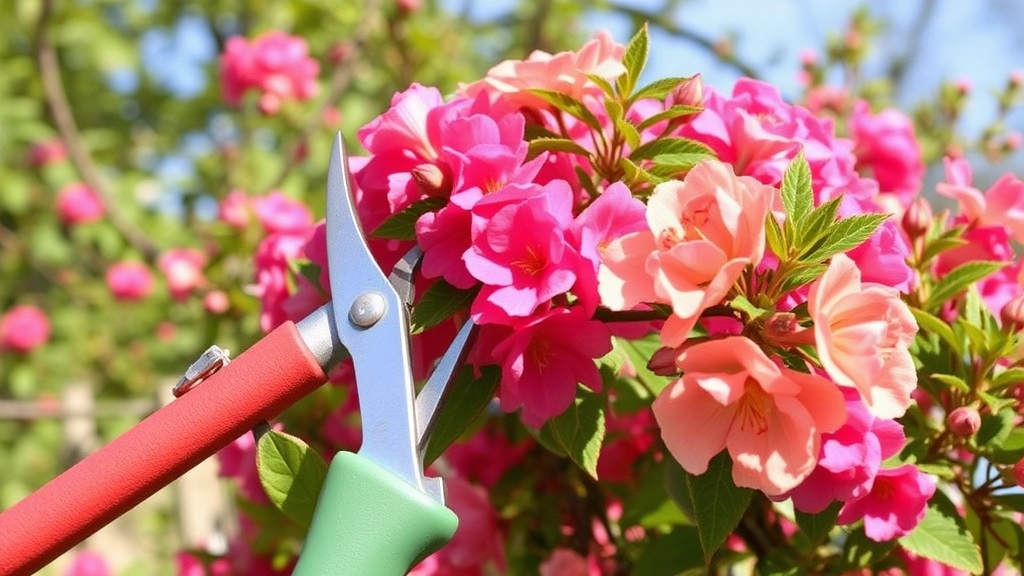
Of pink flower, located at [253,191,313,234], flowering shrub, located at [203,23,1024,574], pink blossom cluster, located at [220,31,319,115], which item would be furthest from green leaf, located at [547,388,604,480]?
pink blossom cluster, located at [220,31,319,115]

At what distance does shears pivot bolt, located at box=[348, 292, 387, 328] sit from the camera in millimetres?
604

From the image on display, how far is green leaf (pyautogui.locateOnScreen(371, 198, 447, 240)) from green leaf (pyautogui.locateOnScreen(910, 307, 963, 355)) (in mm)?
340

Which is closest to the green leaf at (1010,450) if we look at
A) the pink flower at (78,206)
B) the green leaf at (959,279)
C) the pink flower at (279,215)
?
the green leaf at (959,279)

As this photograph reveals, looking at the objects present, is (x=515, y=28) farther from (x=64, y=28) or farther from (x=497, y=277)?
(x=497, y=277)

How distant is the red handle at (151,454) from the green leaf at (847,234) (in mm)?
301

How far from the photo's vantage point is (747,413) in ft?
1.79

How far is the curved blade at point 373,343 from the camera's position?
580mm

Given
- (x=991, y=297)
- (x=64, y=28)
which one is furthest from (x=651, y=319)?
(x=64, y=28)

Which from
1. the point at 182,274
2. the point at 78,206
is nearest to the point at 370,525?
the point at 182,274

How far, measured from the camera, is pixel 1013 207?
0.79 metres

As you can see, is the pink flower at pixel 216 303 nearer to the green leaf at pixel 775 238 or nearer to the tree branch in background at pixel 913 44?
the green leaf at pixel 775 238

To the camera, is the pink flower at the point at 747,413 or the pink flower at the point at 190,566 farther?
the pink flower at the point at 190,566

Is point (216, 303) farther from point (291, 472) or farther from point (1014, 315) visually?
point (1014, 315)

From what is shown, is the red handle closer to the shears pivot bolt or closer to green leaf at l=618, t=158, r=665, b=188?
the shears pivot bolt
